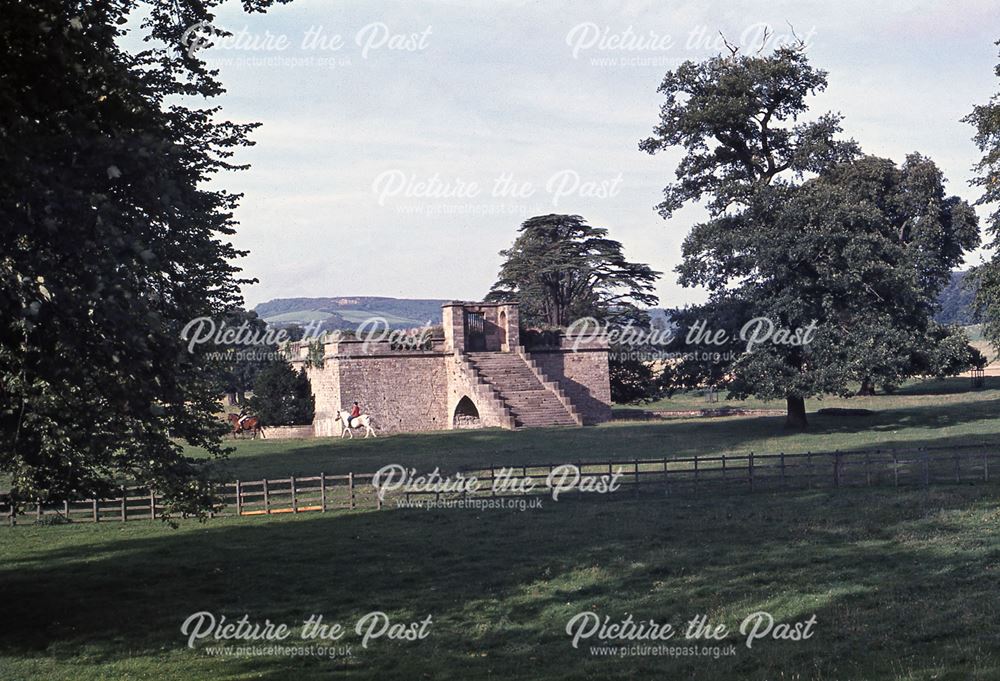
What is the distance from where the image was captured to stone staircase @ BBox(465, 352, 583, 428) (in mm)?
42906

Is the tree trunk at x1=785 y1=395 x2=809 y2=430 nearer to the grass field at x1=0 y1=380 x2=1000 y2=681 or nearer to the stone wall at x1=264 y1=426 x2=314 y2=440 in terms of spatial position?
the grass field at x1=0 y1=380 x2=1000 y2=681

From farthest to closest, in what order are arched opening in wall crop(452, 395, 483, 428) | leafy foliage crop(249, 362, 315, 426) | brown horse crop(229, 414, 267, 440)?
1. leafy foliage crop(249, 362, 315, 426)
2. brown horse crop(229, 414, 267, 440)
3. arched opening in wall crop(452, 395, 483, 428)

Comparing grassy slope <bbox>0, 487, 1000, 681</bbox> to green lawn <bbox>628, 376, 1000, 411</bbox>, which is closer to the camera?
grassy slope <bbox>0, 487, 1000, 681</bbox>

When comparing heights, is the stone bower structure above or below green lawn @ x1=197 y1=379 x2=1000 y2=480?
above

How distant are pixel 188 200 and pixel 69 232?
11.9 ft

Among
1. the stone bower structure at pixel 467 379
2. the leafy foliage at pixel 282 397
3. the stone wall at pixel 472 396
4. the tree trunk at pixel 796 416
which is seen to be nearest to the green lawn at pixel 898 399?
the tree trunk at pixel 796 416

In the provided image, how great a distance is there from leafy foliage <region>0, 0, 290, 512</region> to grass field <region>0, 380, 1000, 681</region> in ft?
6.68

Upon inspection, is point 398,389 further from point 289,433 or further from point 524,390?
point 524,390

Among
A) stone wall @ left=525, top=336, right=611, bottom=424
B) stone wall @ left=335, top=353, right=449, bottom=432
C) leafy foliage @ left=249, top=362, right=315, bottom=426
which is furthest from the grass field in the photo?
stone wall @ left=525, top=336, right=611, bottom=424

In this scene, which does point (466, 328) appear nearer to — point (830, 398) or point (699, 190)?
point (699, 190)

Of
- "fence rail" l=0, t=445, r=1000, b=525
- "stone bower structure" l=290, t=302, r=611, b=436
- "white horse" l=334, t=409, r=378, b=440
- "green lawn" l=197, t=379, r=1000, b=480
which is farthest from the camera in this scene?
"stone bower structure" l=290, t=302, r=611, b=436

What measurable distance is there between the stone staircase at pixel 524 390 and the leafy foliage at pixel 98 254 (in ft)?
88.1

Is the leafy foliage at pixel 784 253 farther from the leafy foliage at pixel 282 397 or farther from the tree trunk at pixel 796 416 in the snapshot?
the leafy foliage at pixel 282 397

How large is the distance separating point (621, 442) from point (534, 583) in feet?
65.7
